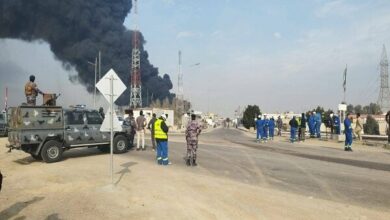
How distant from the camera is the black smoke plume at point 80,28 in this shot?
66062mm

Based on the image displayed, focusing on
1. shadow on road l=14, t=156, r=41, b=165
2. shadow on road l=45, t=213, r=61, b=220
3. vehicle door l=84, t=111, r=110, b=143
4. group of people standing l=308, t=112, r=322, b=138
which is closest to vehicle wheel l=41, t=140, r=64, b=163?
shadow on road l=14, t=156, r=41, b=165

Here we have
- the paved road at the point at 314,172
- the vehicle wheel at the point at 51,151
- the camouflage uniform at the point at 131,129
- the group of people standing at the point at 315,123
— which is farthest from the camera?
the group of people standing at the point at 315,123

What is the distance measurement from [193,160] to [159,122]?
167 centimetres

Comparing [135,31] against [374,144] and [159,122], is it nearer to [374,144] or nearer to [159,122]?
[374,144]

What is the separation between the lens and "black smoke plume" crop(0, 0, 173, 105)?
66.1 meters

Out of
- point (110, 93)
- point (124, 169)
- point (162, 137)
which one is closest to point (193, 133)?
point (162, 137)

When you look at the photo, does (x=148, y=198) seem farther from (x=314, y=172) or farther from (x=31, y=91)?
(x=31, y=91)

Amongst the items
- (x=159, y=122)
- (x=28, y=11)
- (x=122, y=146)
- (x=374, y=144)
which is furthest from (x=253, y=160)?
(x=28, y=11)

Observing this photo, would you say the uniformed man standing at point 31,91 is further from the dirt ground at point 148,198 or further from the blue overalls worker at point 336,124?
the blue overalls worker at point 336,124

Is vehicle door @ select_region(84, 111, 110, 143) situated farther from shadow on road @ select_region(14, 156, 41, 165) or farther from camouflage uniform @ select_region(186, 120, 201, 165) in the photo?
camouflage uniform @ select_region(186, 120, 201, 165)

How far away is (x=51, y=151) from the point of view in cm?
1603

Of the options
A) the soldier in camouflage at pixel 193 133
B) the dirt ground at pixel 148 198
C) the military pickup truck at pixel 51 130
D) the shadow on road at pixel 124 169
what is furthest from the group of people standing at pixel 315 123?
the dirt ground at pixel 148 198

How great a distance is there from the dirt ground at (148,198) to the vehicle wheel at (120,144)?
4.73m

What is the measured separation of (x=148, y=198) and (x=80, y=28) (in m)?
66.0
